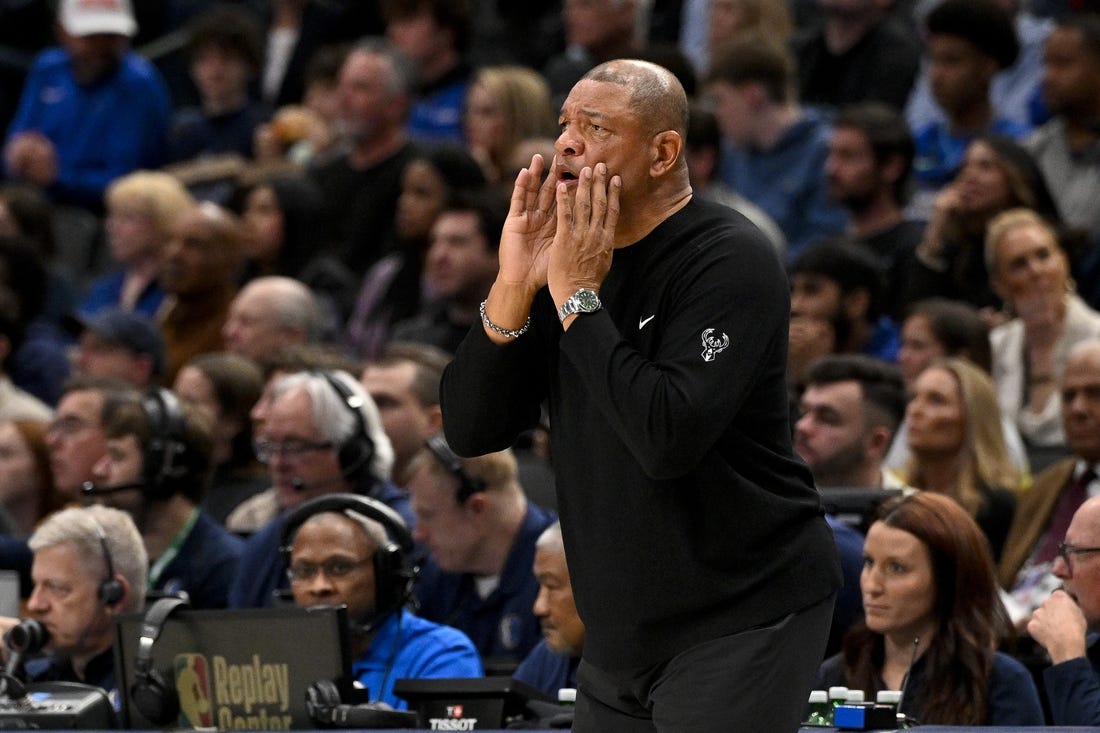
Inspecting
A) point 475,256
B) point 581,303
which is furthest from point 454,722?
point 475,256

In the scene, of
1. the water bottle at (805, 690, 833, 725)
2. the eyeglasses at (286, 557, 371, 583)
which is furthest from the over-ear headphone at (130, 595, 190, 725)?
the water bottle at (805, 690, 833, 725)

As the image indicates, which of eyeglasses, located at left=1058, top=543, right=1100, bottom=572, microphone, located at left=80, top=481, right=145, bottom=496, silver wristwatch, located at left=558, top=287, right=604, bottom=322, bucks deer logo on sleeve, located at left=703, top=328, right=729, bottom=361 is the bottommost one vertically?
eyeglasses, located at left=1058, top=543, right=1100, bottom=572

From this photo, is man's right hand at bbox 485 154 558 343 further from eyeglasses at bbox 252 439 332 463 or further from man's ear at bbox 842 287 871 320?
man's ear at bbox 842 287 871 320

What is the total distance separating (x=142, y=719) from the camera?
4.23 metres

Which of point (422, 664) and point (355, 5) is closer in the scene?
point (422, 664)

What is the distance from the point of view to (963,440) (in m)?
6.12

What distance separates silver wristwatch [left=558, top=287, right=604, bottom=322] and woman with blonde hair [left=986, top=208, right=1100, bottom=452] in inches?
165

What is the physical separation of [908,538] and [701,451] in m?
1.93

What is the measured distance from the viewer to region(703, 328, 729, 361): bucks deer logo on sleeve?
2738 millimetres

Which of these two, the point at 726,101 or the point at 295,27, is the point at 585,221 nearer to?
the point at 726,101

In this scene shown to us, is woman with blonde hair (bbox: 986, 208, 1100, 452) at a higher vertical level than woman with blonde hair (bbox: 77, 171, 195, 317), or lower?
lower

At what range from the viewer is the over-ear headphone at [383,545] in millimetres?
4723

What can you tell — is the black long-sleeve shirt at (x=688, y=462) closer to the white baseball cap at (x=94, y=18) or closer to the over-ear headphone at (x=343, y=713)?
the over-ear headphone at (x=343, y=713)

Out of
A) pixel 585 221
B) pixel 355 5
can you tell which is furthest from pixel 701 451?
pixel 355 5
